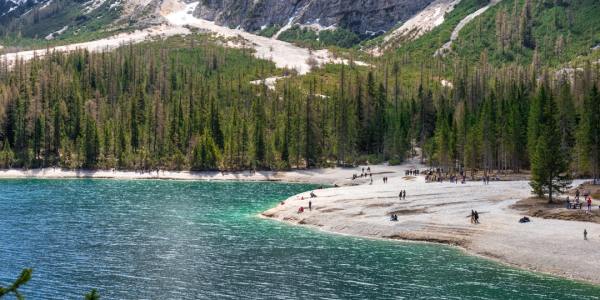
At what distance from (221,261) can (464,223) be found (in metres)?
30.4

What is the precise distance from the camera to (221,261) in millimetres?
63344

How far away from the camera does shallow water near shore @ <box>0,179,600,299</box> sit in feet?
173

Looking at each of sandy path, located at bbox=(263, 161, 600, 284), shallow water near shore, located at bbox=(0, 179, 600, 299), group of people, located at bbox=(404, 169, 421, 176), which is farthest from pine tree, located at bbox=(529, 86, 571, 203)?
group of people, located at bbox=(404, 169, 421, 176)

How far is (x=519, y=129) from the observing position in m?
125

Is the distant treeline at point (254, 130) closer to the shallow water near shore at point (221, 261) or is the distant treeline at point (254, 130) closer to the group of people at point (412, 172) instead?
the group of people at point (412, 172)

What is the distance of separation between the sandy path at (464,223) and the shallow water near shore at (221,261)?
2.78 metres

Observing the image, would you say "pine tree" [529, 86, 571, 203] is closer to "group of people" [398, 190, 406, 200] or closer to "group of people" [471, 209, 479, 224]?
"group of people" [471, 209, 479, 224]

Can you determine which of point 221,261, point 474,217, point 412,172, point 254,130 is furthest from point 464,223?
point 254,130

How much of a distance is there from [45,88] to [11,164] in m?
40.6

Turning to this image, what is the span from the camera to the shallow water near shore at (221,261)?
52875 mm

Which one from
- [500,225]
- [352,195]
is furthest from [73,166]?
[500,225]

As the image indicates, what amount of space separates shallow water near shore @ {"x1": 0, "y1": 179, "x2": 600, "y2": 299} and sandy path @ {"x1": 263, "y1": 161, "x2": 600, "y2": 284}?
2.78 meters

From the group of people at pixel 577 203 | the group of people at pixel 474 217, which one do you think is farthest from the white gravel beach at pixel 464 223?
the group of people at pixel 577 203

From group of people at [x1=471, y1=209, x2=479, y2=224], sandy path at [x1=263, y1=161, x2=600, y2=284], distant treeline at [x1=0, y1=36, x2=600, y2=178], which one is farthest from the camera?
distant treeline at [x1=0, y1=36, x2=600, y2=178]
